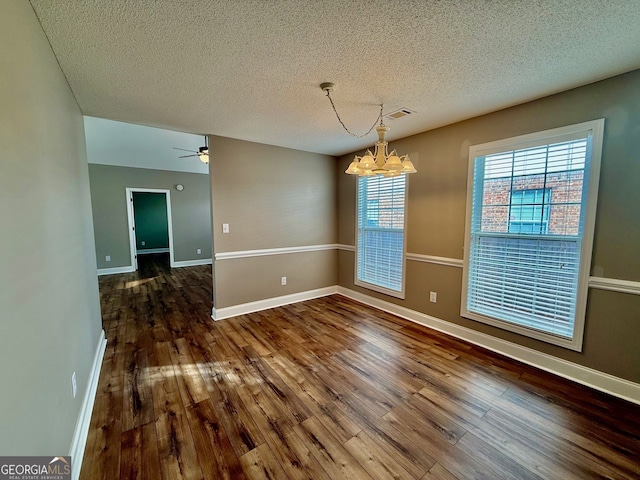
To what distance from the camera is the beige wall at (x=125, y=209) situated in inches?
231

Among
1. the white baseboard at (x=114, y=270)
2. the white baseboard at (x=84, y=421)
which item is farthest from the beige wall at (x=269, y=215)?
the white baseboard at (x=114, y=270)

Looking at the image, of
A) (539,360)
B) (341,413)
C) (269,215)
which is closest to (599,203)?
(539,360)

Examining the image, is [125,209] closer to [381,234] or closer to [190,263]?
[190,263]

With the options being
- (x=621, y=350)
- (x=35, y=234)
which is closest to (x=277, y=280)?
(x=35, y=234)

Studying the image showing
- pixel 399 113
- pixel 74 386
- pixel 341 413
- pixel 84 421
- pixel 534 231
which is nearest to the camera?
pixel 74 386

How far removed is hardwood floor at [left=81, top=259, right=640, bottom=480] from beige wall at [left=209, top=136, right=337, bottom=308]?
957mm

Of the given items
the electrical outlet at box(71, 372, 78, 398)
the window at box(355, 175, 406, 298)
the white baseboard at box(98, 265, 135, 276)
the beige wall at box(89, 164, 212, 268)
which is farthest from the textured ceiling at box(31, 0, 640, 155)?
the white baseboard at box(98, 265, 135, 276)

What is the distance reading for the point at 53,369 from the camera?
1211 millimetres

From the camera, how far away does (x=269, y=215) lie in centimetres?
379

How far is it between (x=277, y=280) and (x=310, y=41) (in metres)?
3.10

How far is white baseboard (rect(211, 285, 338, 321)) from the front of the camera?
11.4ft

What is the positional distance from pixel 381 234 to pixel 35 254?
11.1ft

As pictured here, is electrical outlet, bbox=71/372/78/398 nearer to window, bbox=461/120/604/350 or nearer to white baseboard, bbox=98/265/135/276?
window, bbox=461/120/604/350

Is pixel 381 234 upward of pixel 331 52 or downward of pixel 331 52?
downward
